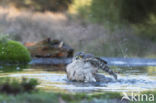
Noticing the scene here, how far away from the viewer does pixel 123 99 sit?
23.2 ft

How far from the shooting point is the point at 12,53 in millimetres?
17766

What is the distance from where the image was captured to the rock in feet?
72.1

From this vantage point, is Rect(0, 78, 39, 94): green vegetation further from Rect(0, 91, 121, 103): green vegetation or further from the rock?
the rock

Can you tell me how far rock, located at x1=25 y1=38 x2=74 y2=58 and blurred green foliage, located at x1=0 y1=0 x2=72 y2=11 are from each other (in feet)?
61.8

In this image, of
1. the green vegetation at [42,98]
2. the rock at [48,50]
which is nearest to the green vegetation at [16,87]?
the green vegetation at [42,98]

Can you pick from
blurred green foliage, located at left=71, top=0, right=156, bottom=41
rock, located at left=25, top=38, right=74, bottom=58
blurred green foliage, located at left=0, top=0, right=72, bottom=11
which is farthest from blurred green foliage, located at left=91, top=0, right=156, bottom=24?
rock, located at left=25, top=38, right=74, bottom=58

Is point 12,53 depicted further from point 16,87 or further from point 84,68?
point 16,87

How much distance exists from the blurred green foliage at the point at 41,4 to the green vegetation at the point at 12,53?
22.8m

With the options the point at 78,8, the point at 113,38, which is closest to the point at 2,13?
the point at 78,8

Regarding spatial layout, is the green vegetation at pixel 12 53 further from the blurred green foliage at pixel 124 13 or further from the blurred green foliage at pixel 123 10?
the blurred green foliage at pixel 123 10

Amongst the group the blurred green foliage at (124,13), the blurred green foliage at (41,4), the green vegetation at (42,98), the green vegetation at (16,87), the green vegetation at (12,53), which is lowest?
the green vegetation at (42,98)

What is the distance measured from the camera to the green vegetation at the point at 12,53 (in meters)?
17.7

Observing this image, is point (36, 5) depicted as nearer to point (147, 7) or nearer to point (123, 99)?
point (147, 7)

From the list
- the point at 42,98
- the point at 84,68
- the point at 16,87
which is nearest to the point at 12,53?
the point at 84,68
